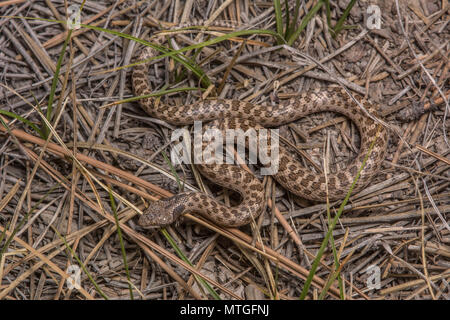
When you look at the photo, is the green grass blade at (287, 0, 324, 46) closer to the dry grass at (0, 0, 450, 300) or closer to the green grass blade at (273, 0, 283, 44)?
the green grass blade at (273, 0, 283, 44)

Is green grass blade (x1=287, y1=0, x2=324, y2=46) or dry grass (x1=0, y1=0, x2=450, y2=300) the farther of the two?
green grass blade (x1=287, y1=0, x2=324, y2=46)

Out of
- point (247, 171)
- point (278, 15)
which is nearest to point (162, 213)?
point (247, 171)

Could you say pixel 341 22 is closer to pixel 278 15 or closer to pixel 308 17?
pixel 308 17

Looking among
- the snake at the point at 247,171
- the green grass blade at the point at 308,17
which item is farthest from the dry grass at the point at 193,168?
the green grass blade at the point at 308,17

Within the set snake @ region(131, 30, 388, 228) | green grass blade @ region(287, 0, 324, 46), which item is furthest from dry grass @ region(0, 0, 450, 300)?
green grass blade @ region(287, 0, 324, 46)
